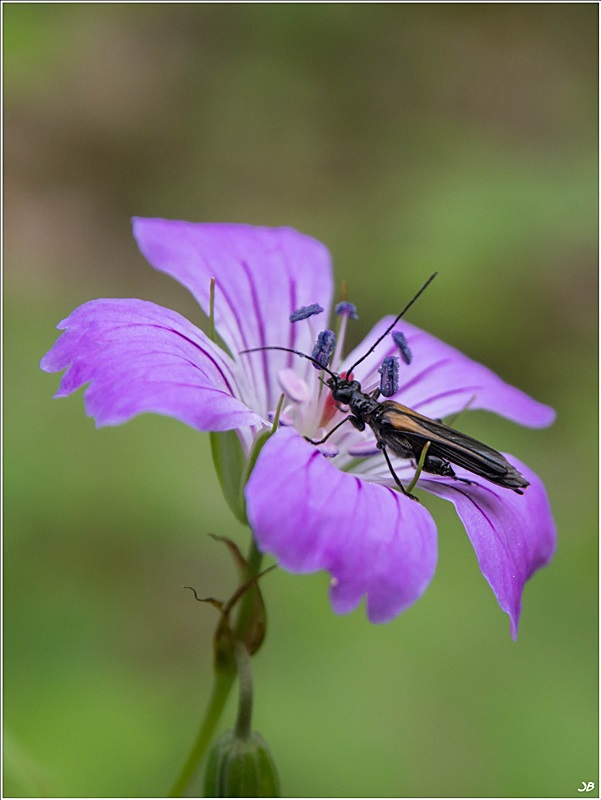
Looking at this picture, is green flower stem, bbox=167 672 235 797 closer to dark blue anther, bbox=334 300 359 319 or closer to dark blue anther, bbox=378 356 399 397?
dark blue anther, bbox=378 356 399 397

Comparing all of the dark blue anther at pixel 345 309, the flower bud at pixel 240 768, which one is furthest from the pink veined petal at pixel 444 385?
the flower bud at pixel 240 768

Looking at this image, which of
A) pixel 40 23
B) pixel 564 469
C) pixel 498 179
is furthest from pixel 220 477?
pixel 40 23

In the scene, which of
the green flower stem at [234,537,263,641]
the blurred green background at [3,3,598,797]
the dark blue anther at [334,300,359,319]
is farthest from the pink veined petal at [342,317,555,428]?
the blurred green background at [3,3,598,797]

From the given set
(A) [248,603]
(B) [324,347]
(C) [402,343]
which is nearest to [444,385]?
Result: (C) [402,343]

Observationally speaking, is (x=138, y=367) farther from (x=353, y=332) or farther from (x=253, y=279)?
(x=353, y=332)

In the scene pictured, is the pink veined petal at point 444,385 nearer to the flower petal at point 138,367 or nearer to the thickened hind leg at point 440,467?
the thickened hind leg at point 440,467
